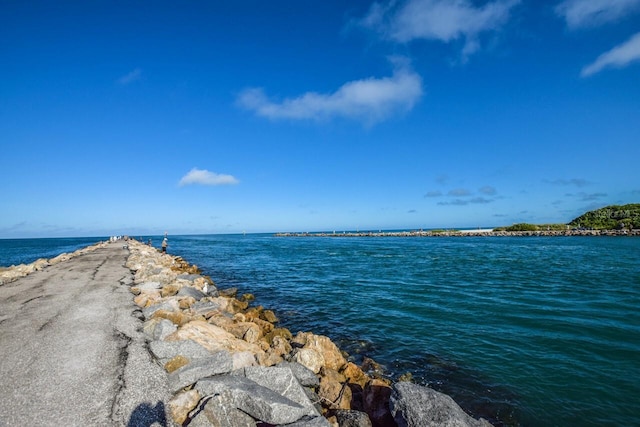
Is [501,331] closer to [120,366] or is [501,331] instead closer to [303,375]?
[303,375]

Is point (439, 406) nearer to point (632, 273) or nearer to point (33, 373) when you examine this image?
point (33, 373)

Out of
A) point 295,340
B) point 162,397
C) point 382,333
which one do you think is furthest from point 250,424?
point 382,333

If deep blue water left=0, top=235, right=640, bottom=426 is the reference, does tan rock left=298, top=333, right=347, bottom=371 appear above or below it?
above

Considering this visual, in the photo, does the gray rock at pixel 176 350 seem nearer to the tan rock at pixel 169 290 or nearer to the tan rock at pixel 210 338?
the tan rock at pixel 210 338

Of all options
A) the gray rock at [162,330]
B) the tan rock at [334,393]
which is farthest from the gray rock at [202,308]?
the tan rock at [334,393]

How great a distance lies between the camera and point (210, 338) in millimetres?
7766

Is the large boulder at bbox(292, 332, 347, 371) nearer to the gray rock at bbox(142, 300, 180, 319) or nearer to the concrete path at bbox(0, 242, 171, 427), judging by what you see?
the concrete path at bbox(0, 242, 171, 427)

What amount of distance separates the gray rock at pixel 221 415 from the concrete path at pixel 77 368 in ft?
1.73

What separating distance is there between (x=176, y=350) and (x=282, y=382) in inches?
107

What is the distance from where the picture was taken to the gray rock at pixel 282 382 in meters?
5.54

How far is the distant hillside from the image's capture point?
76.1 m

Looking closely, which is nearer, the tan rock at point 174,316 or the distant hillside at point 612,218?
the tan rock at point 174,316

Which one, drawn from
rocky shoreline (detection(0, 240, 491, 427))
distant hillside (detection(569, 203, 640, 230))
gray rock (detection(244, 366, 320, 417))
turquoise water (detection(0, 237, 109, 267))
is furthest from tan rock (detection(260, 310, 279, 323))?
distant hillside (detection(569, 203, 640, 230))

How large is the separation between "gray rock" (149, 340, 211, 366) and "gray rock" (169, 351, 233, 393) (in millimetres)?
378
